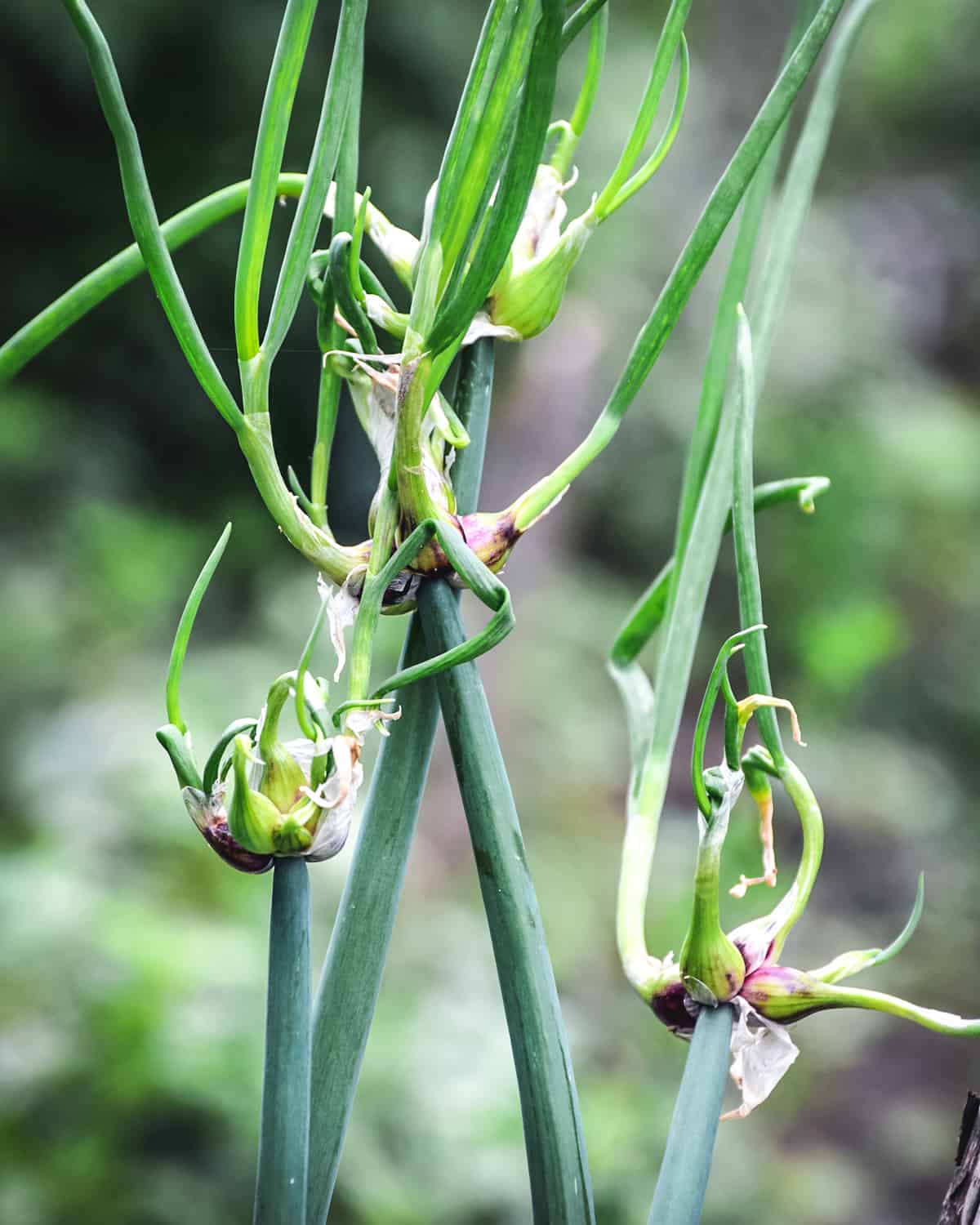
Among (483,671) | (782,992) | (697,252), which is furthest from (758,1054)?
(483,671)

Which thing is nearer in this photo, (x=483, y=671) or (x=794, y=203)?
(x=794, y=203)

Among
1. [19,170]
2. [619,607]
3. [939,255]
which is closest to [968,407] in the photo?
Result: [939,255]

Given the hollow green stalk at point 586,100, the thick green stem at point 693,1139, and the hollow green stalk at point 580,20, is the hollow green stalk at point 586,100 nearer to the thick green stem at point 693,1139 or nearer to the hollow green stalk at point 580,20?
the hollow green stalk at point 580,20

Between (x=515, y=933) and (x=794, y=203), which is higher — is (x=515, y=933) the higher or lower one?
the lower one

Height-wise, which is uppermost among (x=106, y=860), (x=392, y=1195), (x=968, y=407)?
(x=968, y=407)

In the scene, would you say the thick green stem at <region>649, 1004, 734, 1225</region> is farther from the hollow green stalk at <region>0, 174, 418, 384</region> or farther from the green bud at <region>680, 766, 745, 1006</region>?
the hollow green stalk at <region>0, 174, 418, 384</region>

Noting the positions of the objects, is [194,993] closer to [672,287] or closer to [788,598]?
[672,287]

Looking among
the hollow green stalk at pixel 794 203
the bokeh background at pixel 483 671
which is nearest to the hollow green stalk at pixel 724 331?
the hollow green stalk at pixel 794 203

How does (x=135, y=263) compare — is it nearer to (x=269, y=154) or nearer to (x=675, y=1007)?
(x=269, y=154)
